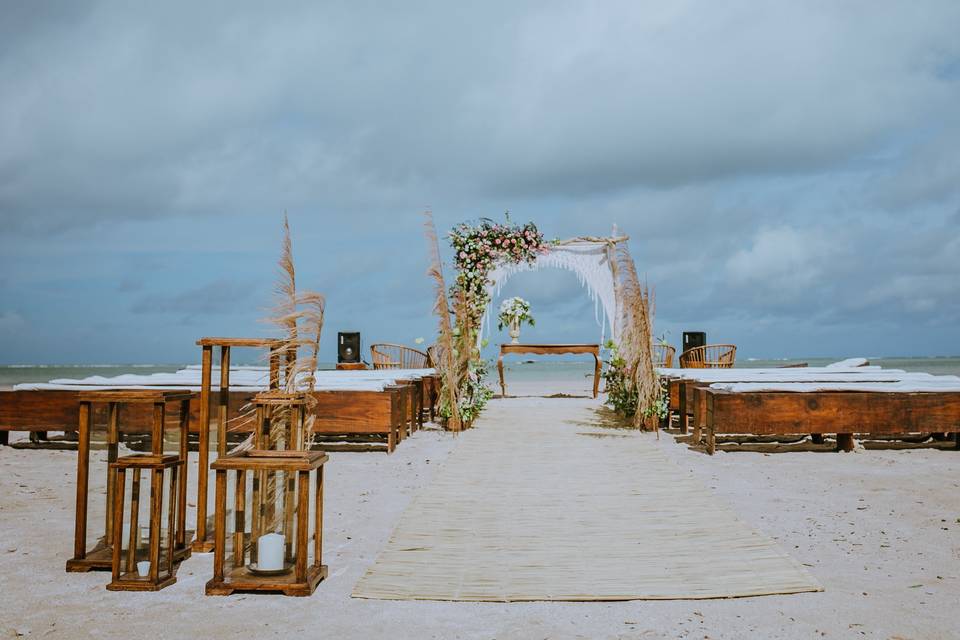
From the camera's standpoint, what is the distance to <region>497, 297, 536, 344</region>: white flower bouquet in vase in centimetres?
1262

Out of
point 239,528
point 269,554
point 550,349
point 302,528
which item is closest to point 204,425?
point 239,528

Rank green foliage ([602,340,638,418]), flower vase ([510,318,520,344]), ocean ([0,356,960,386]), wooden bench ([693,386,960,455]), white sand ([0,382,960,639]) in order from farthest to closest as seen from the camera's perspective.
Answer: ocean ([0,356,960,386])
flower vase ([510,318,520,344])
green foliage ([602,340,638,418])
wooden bench ([693,386,960,455])
white sand ([0,382,960,639])

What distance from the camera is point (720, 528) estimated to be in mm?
3473

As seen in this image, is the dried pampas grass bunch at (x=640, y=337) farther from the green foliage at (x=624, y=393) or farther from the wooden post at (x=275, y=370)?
the wooden post at (x=275, y=370)

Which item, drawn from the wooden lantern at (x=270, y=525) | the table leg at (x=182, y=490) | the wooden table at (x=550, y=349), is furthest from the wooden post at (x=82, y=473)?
the wooden table at (x=550, y=349)

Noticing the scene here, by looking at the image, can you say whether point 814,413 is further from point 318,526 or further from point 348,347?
point 348,347

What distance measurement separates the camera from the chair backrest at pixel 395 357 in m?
11.1

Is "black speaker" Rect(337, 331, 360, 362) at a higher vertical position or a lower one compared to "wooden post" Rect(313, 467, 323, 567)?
higher

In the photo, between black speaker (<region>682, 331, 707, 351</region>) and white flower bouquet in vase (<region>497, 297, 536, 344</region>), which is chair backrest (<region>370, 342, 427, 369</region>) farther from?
black speaker (<region>682, 331, 707, 351</region>)

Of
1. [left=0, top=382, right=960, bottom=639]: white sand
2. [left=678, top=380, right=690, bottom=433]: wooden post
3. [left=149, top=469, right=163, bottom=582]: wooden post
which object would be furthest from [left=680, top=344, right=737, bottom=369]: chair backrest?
[left=149, top=469, right=163, bottom=582]: wooden post

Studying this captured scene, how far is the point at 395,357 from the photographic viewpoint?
11828 millimetres

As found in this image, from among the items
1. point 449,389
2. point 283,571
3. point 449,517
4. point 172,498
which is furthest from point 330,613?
point 449,389

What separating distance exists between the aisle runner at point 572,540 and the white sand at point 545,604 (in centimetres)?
10

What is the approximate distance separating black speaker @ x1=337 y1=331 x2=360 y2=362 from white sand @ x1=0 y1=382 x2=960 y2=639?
693cm
